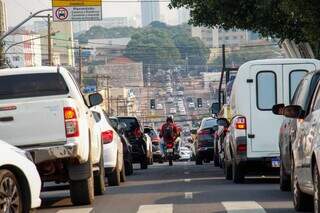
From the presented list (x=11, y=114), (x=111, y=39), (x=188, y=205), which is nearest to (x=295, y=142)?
(x=188, y=205)

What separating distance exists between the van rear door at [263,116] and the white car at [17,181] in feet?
24.3

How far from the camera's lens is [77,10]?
146ft

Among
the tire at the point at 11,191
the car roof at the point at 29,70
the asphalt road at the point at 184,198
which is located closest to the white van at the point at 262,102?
the asphalt road at the point at 184,198

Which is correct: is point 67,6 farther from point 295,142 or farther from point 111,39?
point 111,39

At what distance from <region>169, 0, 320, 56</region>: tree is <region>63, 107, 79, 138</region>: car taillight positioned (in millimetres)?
13820

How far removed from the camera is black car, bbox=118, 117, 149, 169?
27.5 metres

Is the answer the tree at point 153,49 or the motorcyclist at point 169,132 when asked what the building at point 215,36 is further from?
the motorcyclist at point 169,132

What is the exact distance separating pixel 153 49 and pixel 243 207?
9469 centimetres

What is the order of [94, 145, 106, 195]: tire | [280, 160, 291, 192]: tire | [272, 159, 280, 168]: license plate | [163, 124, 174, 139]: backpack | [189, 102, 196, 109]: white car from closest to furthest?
[280, 160, 291, 192]: tire
[94, 145, 106, 195]: tire
[272, 159, 280, 168]: license plate
[163, 124, 174, 139]: backpack
[189, 102, 196, 109]: white car

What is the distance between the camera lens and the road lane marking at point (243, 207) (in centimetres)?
1206

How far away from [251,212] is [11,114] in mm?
3593

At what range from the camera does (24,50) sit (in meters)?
107

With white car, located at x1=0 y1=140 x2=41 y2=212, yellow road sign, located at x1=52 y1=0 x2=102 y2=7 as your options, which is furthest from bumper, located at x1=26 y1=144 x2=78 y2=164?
yellow road sign, located at x1=52 y1=0 x2=102 y2=7

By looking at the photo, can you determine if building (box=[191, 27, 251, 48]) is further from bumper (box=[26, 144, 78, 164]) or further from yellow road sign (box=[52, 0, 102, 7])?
bumper (box=[26, 144, 78, 164])
